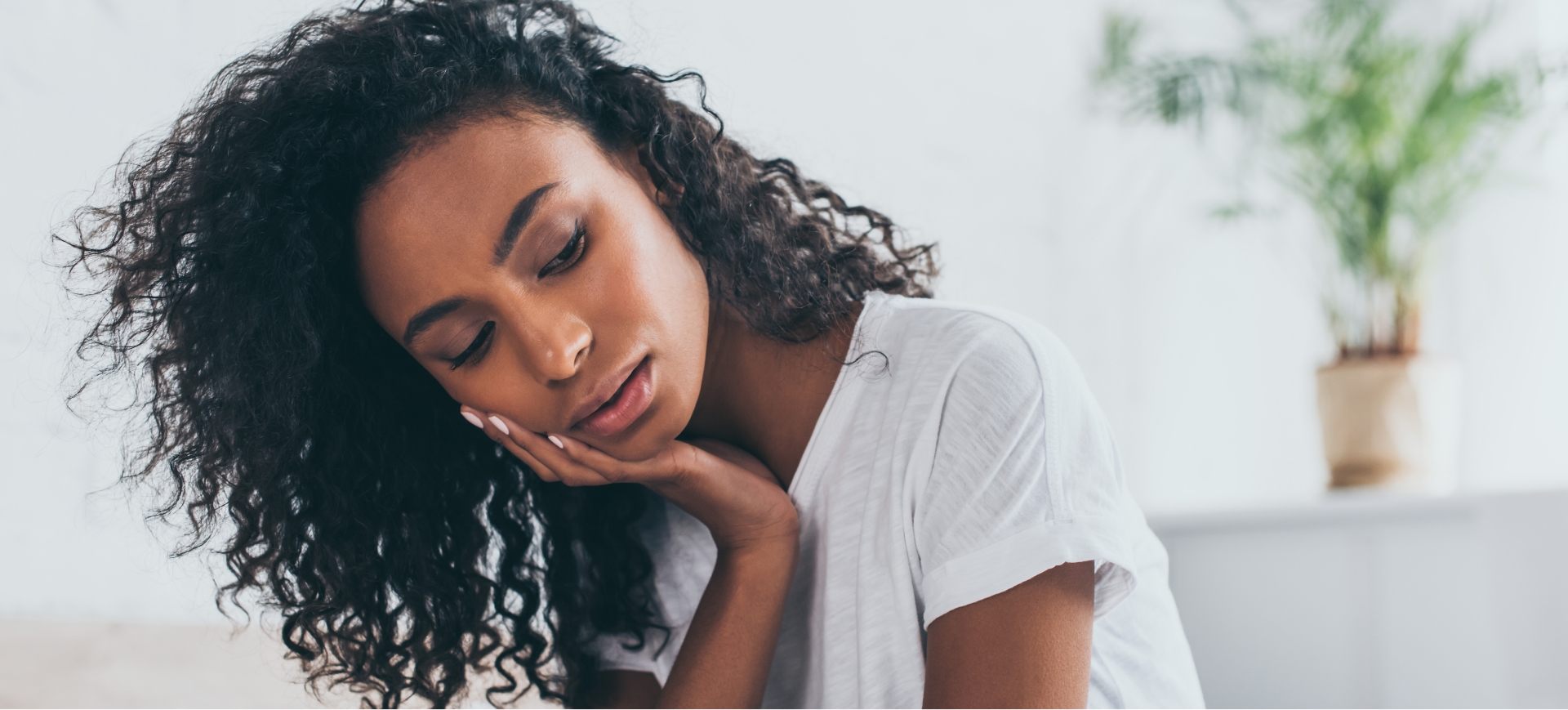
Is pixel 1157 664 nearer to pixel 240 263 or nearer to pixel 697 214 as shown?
pixel 697 214

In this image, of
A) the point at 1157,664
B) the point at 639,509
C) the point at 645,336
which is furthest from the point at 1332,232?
the point at 645,336

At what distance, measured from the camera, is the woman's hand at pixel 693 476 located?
78 centimetres

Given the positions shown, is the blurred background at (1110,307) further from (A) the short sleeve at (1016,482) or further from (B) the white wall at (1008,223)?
(A) the short sleeve at (1016,482)

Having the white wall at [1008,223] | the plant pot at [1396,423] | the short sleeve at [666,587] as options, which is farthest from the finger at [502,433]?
the plant pot at [1396,423]

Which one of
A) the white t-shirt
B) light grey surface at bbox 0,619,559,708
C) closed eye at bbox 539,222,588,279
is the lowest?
light grey surface at bbox 0,619,559,708

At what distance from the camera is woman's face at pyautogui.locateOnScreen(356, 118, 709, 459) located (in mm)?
707

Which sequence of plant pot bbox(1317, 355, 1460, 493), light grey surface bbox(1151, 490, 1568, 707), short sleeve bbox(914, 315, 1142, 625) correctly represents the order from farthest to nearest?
plant pot bbox(1317, 355, 1460, 493)
light grey surface bbox(1151, 490, 1568, 707)
short sleeve bbox(914, 315, 1142, 625)

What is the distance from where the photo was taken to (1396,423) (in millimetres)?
1619

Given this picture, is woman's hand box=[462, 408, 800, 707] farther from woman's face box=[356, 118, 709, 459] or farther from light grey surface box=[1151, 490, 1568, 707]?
light grey surface box=[1151, 490, 1568, 707]

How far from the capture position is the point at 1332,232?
1.79 meters

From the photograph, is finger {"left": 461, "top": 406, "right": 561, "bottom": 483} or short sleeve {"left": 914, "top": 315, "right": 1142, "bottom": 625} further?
finger {"left": 461, "top": 406, "right": 561, "bottom": 483}

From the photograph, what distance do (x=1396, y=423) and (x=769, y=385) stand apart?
3.92ft

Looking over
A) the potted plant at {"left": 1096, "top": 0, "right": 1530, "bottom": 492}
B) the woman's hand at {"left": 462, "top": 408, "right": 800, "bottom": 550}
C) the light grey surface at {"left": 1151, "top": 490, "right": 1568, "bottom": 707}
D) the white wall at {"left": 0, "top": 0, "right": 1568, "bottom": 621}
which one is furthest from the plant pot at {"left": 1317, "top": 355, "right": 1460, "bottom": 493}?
the woman's hand at {"left": 462, "top": 408, "right": 800, "bottom": 550}

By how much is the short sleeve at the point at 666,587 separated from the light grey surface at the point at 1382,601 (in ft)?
2.79
